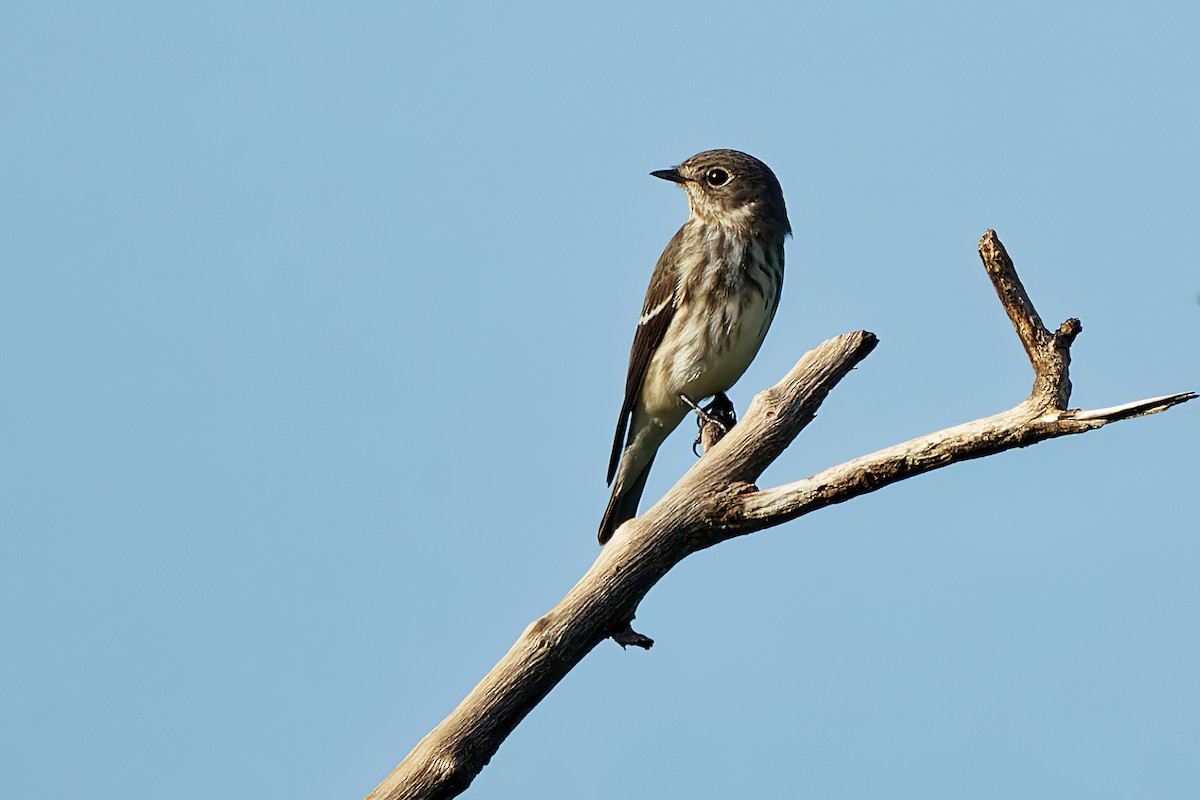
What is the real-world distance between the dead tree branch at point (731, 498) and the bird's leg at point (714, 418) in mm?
1484

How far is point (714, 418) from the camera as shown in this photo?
11.3 meters

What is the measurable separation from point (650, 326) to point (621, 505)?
1604 mm

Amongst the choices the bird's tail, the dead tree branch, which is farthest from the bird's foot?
the bird's tail

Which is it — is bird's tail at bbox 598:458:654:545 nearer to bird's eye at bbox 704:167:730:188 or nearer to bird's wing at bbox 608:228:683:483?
bird's wing at bbox 608:228:683:483

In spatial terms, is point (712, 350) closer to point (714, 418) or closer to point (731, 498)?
point (714, 418)

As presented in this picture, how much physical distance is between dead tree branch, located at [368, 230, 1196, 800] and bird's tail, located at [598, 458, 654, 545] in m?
2.95

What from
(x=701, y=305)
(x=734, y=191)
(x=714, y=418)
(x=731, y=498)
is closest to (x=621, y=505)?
(x=714, y=418)

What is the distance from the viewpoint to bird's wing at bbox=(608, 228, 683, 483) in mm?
11086

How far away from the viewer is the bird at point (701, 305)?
1080 cm

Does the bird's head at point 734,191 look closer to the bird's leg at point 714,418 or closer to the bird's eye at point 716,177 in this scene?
Answer: the bird's eye at point 716,177

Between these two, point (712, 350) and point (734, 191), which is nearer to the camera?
point (712, 350)

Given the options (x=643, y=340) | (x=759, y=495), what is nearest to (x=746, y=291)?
(x=643, y=340)

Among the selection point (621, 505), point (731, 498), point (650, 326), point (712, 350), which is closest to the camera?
point (731, 498)

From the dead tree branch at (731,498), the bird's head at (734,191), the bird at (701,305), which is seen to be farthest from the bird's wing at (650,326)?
the dead tree branch at (731,498)
